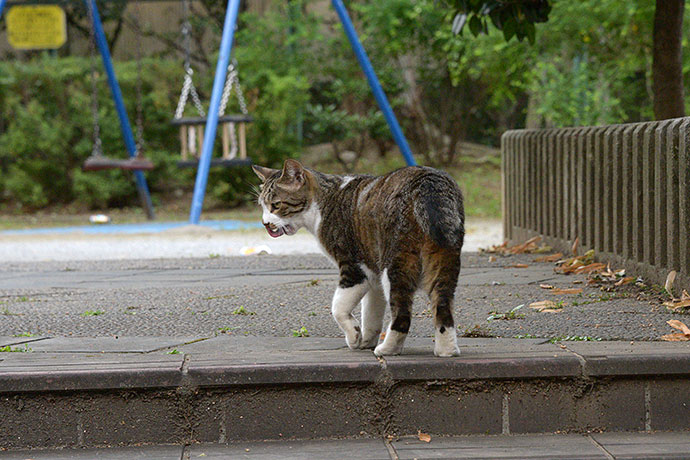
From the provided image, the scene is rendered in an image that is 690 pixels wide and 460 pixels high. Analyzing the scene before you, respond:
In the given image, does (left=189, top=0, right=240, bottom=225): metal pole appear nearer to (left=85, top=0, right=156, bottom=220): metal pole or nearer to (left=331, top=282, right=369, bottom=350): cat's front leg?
(left=85, top=0, right=156, bottom=220): metal pole

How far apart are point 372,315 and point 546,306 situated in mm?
1341

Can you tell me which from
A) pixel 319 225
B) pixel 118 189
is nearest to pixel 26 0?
pixel 118 189

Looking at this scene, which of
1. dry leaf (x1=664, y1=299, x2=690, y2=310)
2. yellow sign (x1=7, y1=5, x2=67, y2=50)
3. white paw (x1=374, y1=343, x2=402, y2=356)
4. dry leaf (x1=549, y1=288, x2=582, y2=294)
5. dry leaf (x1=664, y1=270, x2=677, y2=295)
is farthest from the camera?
yellow sign (x1=7, y1=5, x2=67, y2=50)

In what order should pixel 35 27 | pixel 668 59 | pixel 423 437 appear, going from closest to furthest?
pixel 423 437 < pixel 668 59 < pixel 35 27

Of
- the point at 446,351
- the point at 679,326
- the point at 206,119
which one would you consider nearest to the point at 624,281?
the point at 679,326

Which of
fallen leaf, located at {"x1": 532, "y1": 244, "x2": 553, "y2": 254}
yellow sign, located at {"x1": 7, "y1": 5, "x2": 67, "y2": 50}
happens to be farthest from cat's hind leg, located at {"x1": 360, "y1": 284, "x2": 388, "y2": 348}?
yellow sign, located at {"x1": 7, "y1": 5, "x2": 67, "y2": 50}

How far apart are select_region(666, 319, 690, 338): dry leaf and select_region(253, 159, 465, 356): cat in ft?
3.50

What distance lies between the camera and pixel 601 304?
4793mm

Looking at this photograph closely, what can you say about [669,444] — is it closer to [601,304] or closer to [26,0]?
[601,304]

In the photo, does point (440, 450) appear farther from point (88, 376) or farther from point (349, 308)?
point (88, 376)

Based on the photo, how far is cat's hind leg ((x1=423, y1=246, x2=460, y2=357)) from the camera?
345 centimetres

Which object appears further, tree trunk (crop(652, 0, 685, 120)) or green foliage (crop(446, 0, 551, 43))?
tree trunk (crop(652, 0, 685, 120))

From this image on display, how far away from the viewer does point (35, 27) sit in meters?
16.2

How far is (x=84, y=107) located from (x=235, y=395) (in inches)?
502
